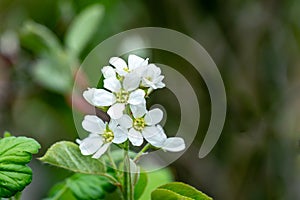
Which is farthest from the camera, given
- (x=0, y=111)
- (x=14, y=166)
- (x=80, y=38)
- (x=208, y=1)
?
(x=208, y=1)

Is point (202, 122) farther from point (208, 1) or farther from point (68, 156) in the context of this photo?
point (68, 156)

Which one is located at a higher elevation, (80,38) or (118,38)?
(118,38)

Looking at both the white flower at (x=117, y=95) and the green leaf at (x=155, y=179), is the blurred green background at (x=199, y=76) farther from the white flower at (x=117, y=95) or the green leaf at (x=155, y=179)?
the white flower at (x=117, y=95)

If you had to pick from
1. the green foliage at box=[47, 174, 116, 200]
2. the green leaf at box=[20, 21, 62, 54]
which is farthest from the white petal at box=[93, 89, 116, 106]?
the green leaf at box=[20, 21, 62, 54]

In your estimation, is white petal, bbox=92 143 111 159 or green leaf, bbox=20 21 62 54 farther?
green leaf, bbox=20 21 62 54

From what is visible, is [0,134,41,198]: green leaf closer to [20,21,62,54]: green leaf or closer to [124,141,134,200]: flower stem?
[124,141,134,200]: flower stem

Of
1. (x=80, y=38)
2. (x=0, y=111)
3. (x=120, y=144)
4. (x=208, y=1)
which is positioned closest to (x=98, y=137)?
(x=120, y=144)

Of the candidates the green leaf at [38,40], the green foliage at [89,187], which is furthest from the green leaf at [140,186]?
the green leaf at [38,40]
